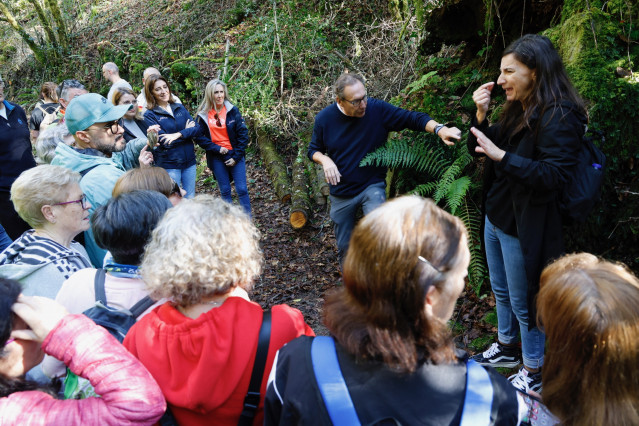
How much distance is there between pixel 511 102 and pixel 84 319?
2867mm

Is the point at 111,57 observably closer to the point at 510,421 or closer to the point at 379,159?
the point at 379,159

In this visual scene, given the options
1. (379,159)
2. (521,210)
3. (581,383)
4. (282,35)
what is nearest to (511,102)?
(521,210)

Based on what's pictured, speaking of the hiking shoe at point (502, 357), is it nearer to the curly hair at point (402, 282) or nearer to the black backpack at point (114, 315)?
the curly hair at point (402, 282)

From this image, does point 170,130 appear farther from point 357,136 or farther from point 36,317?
point 36,317

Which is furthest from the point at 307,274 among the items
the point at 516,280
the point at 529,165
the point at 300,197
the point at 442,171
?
the point at 529,165

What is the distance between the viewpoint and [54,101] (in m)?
8.09

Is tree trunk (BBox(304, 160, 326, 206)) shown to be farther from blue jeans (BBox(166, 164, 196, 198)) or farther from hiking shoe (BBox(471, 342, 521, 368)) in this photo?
hiking shoe (BBox(471, 342, 521, 368))

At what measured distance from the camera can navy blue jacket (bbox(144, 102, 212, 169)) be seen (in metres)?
5.96

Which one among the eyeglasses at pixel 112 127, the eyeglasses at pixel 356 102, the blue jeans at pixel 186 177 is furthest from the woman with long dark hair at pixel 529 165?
the blue jeans at pixel 186 177

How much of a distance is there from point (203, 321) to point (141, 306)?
0.56 meters

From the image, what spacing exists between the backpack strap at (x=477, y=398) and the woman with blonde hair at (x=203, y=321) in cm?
75

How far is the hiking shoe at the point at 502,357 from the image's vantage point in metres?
3.37

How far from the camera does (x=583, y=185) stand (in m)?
2.63

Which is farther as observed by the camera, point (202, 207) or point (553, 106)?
point (553, 106)
